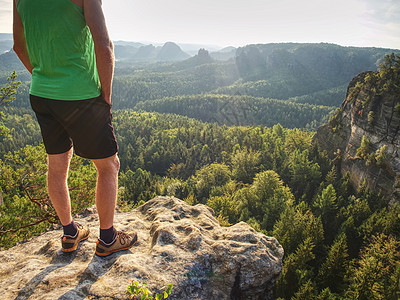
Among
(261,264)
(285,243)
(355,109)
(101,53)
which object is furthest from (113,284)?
(355,109)

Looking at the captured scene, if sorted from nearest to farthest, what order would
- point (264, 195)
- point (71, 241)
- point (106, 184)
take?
point (106, 184), point (71, 241), point (264, 195)

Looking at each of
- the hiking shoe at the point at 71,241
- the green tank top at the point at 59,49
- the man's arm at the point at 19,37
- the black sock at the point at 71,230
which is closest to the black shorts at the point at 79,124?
the green tank top at the point at 59,49

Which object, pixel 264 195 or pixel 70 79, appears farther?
pixel 264 195

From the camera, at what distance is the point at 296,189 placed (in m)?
59.8

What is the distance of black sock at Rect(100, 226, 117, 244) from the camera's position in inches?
162

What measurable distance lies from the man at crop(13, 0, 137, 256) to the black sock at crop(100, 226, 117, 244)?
1.47ft

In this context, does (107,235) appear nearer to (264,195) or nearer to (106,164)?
(106,164)

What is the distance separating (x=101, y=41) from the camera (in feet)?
10.7

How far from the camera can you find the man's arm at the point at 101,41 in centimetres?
314

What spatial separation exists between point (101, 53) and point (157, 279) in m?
3.35

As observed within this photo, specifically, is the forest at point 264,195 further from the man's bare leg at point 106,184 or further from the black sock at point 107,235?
the man's bare leg at point 106,184

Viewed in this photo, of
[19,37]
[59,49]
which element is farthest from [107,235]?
[19,37]

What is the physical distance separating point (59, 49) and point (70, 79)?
37 centimetres

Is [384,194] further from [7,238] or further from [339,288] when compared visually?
[7,238]
